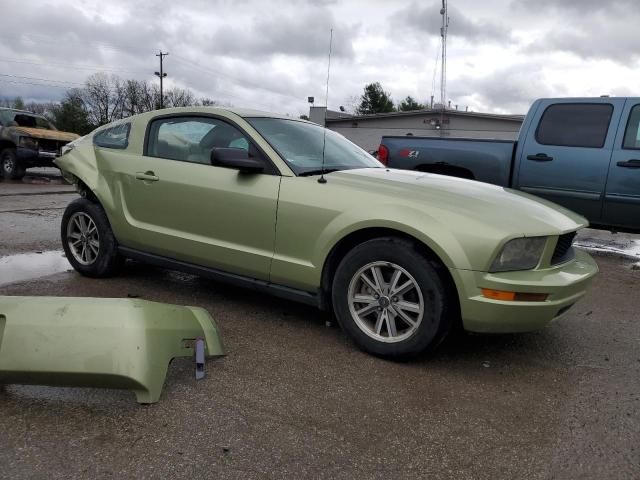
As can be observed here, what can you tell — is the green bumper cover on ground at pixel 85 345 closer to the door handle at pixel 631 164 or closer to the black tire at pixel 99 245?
the black tire at pixel 99 245

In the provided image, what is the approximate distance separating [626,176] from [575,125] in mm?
832

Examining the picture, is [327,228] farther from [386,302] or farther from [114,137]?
[114,137]

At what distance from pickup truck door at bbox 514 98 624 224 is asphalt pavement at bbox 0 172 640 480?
2.49 m

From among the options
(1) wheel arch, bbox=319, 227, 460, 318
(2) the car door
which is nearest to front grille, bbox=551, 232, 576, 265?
(1) wheel arch, bbox=319, 227, 460, 318

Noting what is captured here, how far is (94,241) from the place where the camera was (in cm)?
481

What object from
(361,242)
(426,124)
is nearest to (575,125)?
(361,242)

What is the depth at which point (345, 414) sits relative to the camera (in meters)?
2.70

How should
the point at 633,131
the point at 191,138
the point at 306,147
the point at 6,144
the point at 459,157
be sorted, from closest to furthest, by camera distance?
the point at 306,147, the point at 191,138, the point at 633,131, the point at 459,157, the point at 6,144

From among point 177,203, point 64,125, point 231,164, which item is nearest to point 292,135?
point 231,164

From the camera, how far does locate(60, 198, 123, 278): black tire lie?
Result: 4.69 m

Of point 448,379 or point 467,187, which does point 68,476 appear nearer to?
point 448,379

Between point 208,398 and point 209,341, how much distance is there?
1.55 feet

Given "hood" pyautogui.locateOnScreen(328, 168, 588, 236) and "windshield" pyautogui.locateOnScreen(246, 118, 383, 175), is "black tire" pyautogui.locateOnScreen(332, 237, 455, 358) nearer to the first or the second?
"hood" pyautogui.locateOnScreen(328, 168, 588, 236)

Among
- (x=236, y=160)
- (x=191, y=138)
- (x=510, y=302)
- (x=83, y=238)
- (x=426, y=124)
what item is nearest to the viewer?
(x=510, y=302)
